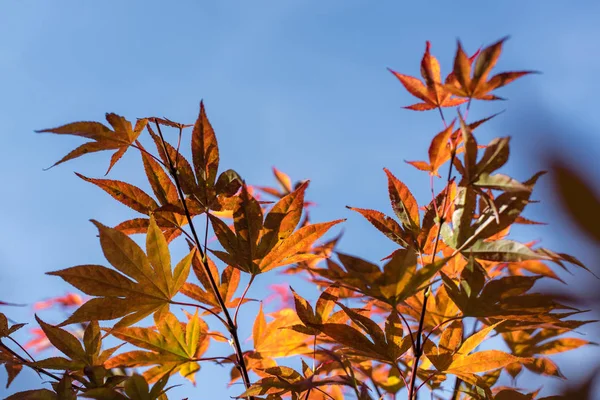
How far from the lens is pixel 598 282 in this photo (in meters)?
0.21

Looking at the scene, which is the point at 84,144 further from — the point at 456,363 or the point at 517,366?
the point at 517,366

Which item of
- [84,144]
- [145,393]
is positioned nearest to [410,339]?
[145,393]

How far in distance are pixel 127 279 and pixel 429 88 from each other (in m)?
0.49

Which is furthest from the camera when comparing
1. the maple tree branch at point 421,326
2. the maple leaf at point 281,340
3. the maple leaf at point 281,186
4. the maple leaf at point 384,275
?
the maple leaf at point 281,186

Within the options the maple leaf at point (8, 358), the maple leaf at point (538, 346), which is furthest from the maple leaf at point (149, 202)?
the maple leaf at point (538, 346)

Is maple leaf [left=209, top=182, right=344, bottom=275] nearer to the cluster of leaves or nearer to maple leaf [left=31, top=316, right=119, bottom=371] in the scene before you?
the cluster of leaves

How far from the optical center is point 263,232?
77cm

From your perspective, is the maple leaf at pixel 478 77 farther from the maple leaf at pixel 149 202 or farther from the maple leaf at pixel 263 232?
the maple leaf at pixel 149 202

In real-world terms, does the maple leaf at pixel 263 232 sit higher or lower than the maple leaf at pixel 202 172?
lower

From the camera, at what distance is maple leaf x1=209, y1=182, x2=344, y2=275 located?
747 millimetres

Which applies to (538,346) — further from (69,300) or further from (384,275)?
(69,300)

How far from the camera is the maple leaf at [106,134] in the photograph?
727 millimetres

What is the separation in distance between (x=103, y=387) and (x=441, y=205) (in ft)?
1.69

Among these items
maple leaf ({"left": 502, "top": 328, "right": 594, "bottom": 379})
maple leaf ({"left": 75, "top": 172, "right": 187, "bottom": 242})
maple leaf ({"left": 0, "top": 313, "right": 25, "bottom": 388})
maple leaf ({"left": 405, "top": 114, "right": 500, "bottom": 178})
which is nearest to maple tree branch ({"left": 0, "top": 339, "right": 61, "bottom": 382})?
maple leaf ({"left": 0, "top": 313, "right": 25, "bottom": 388})
